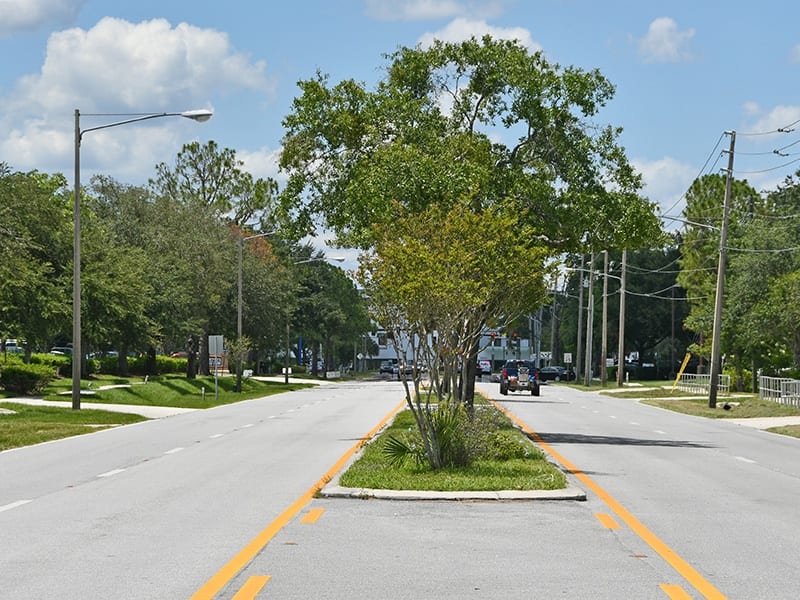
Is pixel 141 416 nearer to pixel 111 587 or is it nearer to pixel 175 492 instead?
pixel 175 492

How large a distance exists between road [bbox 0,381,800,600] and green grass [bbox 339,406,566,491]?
1.96 ft

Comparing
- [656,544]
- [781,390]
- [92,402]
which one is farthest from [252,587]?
[781,390]

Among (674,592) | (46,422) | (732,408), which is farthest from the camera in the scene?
(732,408)

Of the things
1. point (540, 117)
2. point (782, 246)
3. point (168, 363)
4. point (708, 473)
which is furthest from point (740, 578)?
point (168, 363)

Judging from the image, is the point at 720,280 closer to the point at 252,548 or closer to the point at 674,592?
the point at 252,548

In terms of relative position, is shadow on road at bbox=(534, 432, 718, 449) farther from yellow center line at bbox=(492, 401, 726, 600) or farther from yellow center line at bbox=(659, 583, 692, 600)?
yellow center line at bbox=(659, 583, 692, 600)

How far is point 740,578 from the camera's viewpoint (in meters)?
9.92

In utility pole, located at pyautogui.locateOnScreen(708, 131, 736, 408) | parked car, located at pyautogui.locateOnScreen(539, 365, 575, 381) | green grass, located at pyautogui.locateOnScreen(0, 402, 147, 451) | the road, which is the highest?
utility pole, located at pyautogui.locateOnScreen(708, 131, 736, 408)

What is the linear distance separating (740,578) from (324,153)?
22375 mm

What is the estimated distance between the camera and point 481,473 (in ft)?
57.2

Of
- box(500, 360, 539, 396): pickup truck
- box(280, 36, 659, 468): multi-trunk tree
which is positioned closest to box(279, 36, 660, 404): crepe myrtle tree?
box(280, 36, 659, 468): multi-trunk tree

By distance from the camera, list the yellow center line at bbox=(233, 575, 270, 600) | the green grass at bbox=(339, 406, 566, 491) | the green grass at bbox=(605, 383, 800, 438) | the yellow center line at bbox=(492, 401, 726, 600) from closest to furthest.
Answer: the yellow center line at bbox=(233, 575, 270, 600)
the yellow center line at bbox=(492, 401, 726, 600)
the green grass at bbox=(339, 406, 566, 491)
the green grass at bbox=(605, 383, 800, 438)

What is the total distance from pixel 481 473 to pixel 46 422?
1832cm

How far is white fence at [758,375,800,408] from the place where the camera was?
47969 mm
